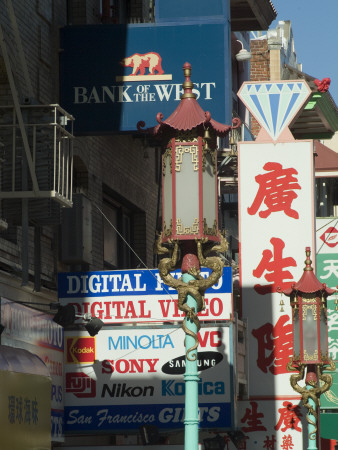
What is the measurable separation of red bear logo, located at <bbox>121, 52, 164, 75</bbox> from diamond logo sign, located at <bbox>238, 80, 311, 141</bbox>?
4.47 meters

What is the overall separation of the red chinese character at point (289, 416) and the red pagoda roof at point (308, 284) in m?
2.13

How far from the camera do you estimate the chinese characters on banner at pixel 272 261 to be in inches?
906

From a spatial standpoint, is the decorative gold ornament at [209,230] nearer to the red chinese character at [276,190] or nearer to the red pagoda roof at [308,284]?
→ the red pagoda roof at [308,284]

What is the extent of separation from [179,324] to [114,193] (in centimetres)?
611

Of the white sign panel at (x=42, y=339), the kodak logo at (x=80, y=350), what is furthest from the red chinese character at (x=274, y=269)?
the white sign panel at (x=42, y=339)

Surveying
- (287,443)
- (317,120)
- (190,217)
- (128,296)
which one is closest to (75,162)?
(128,296)

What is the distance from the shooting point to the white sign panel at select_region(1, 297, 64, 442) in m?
17.3

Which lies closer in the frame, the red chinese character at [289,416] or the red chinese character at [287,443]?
the red chinese character at [287,443]

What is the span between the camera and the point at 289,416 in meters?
23.2

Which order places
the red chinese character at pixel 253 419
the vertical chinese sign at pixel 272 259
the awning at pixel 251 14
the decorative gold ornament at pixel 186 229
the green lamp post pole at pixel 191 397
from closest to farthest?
the green lamp post pole at pixel 191 397
the decorative gold ornament at pixel 186 229
the red chinese character at pixel 253 419
the vertical chinese sign at pixel 272 259
the awning at pixel 251 14

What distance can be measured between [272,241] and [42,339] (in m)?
6.63

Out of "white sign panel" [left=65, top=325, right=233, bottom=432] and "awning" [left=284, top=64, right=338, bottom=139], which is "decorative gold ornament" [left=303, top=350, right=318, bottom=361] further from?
"awning" [left=284, top=64, right=338, bottom=139]

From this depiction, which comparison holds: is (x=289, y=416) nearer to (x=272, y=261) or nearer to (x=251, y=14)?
(x=272, y=261)

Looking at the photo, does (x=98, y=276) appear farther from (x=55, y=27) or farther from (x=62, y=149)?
(x=55, y=27)
